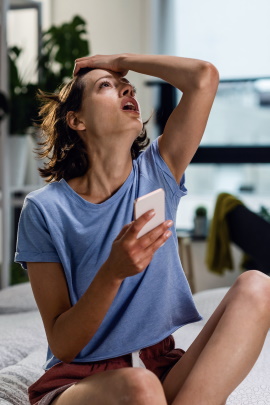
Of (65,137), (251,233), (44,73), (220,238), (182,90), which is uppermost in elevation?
(182,90)

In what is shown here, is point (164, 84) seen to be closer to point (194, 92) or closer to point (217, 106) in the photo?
point (217, 106)

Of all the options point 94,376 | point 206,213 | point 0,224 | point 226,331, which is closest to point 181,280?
point 226,331

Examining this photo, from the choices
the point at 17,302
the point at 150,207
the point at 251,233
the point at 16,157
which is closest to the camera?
the point at 150,207

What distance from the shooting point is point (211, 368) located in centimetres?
116

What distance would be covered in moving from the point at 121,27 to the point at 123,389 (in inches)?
131

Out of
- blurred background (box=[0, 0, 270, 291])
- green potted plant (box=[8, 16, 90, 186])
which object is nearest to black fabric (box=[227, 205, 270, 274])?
blurred background (box=[0, 0, 270, 291])

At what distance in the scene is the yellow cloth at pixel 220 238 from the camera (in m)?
3.52

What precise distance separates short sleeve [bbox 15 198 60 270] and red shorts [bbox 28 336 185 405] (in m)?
0.20

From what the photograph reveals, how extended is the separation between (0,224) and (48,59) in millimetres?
922

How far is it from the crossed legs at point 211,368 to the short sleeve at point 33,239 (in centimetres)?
24

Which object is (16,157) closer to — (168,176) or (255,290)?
(168,176)

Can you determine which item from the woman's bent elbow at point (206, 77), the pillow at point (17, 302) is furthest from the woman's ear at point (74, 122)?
the pillow at point (17, 302)

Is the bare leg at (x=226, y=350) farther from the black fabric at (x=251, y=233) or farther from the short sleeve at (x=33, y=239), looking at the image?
the black fabric at (x=251, y=233)

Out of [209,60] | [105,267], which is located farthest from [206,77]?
[209,60]
